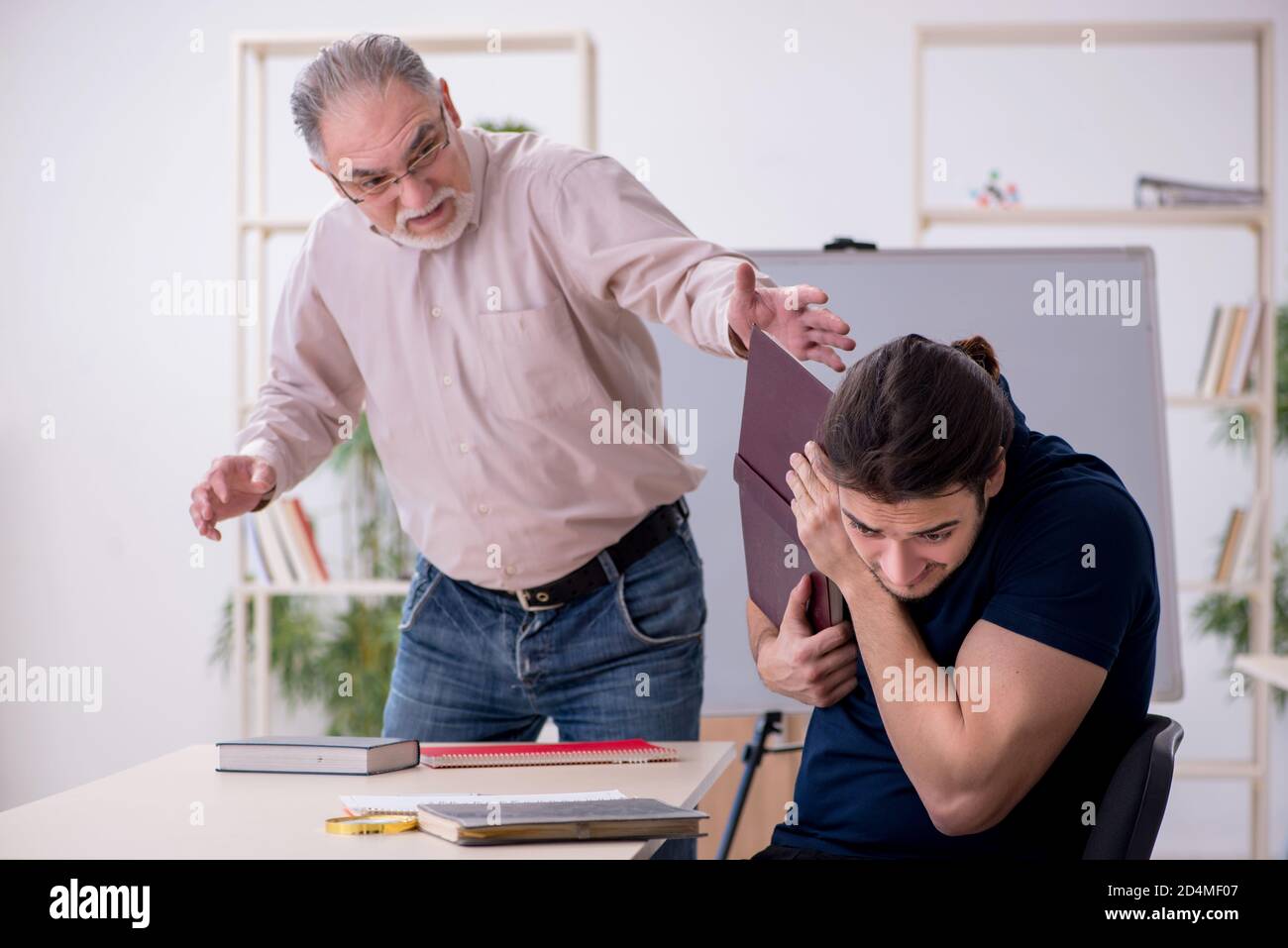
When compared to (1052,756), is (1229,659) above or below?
below

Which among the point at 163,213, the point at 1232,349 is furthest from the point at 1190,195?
the point at 163,213

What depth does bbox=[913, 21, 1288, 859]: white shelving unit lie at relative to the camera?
3.38 metres

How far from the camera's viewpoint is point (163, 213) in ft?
14.6

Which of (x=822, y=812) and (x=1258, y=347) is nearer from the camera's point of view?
(x=822, y=812)

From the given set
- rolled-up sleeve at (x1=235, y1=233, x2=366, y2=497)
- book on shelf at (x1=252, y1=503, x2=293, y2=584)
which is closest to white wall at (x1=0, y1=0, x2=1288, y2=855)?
book on shelf at (x1=252, y1=503, x2=293, y2=584)

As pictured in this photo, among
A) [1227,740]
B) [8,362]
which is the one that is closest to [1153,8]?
[1227,740]

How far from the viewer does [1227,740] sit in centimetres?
412

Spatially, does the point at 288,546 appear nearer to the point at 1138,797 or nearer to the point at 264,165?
the point at 264,165

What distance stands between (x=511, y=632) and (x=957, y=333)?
1.46 metres

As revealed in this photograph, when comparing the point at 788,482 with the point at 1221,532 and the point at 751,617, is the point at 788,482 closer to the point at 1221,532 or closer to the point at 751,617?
the point at 751,617

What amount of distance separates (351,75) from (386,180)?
0.14 m
